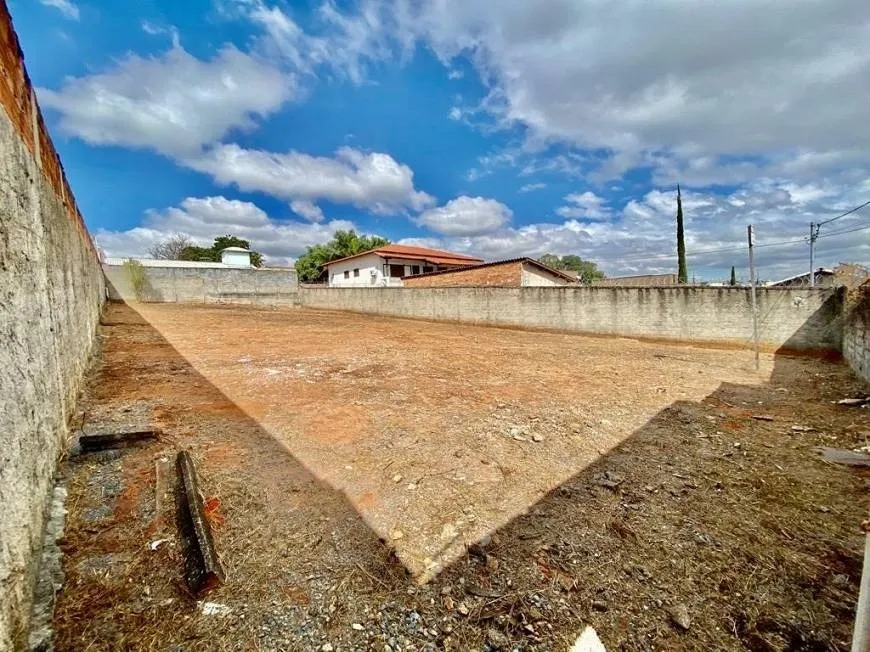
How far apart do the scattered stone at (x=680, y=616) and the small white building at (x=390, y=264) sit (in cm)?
2197

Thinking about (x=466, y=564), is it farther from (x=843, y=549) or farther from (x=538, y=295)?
(x=538, y=295)

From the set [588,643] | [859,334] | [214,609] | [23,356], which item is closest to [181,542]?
[214,609]

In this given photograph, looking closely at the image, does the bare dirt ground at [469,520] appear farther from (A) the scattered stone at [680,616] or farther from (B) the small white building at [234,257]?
(B) the small white building at [234,257]

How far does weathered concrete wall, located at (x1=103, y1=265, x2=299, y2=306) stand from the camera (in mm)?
20203

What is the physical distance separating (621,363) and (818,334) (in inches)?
172

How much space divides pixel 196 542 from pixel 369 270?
24705 mm

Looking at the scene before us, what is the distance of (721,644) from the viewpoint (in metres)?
1.45

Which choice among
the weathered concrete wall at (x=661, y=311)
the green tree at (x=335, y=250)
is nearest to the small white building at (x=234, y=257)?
the green tree at (x=335, y=250)

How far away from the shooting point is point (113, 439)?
2814mm

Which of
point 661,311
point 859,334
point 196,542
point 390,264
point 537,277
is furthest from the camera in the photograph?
point 390,264

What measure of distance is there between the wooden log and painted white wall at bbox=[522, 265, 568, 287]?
51.4 ft

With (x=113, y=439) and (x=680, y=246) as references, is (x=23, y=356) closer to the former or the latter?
(x=113, y=439)

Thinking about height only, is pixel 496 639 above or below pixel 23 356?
below

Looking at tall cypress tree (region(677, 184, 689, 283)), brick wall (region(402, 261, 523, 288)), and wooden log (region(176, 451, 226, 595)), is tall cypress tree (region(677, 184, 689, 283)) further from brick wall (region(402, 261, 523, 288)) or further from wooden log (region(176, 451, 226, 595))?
wooden log (region(176, 451, 226, 595))
